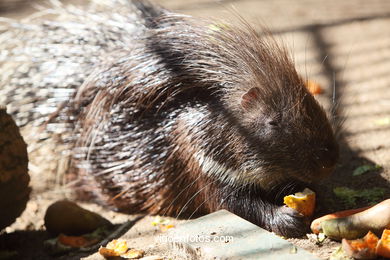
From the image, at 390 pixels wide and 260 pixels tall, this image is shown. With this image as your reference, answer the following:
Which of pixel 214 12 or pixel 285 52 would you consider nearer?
pixel 285 52

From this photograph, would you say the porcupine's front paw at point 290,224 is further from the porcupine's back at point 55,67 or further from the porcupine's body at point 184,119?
the porcupine's back at point 55,67

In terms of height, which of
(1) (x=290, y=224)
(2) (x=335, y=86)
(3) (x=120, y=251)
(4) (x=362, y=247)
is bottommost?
(3) (x=120, y=251)

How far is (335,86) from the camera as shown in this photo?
163 inches

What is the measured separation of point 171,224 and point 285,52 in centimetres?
99

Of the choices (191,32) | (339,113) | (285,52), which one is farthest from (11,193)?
(339,113)

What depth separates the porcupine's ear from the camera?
9.02 ft

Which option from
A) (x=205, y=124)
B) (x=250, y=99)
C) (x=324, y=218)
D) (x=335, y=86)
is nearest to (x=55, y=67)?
(x=205, y=124)

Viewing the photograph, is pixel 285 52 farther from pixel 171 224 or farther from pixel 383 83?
pixel 383 83

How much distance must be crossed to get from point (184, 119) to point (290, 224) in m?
0.69

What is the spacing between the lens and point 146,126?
300cm

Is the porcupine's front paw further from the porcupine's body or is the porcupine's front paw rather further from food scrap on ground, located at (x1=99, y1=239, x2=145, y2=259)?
food scrap on ground, located at (x1=99, y1=239, x2=145, y2=259)

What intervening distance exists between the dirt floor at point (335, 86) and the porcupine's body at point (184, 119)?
0.20 meters

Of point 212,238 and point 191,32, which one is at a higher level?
point 191,32

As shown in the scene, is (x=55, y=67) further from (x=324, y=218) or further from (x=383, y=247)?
(x=383, y=247)
